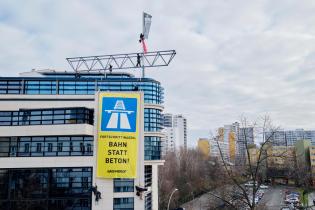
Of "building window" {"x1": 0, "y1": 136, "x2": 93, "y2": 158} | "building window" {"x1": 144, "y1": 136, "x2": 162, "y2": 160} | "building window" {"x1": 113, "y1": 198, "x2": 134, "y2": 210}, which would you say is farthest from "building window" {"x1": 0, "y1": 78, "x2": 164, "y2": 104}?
"building window" {"x1": 113, "y1": 198, "x2": 134, "y2": 210}

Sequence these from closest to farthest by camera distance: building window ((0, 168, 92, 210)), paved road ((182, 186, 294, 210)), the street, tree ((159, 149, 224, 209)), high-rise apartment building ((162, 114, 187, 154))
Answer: building window ((0, 168, 92, 210)) → paved road ((182, 186, 294, 210)) → the street → tree ((159, 149, 224, 209)) → high-rise apartment building ((162, 114, 187, 154))

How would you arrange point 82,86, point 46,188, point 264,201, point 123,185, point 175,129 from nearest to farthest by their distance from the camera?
point 46,188 → point 123,185 → point 82,86 → point 264,201 → point 175,129

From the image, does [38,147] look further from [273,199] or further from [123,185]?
[273,199]

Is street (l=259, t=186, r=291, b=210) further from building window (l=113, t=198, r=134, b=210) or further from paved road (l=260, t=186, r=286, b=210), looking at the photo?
building window (l=113, t=198, r=134, b=210)

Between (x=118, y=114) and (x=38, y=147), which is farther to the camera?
(x=118, y=114)

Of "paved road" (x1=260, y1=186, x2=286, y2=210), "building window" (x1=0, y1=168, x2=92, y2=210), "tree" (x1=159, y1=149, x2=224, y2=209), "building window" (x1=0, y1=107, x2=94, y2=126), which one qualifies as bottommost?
"paved road" (x1=260, y1=186, x2=286, y2=210)

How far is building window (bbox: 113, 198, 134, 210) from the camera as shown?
29.8 metres

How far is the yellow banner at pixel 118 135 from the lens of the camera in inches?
1146

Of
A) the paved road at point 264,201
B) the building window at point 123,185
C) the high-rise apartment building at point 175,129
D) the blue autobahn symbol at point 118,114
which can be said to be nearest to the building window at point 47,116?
the blue autobahn symbol at point 118,114

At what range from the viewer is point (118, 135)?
1164 inches

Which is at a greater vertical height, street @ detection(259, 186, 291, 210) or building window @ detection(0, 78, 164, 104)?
building window @ detection(0, 78, 164, 104)

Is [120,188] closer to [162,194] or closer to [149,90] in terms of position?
[149,90]

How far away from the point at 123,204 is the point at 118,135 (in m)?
6.67

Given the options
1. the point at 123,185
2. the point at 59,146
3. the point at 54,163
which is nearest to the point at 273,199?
the point at 123,185
